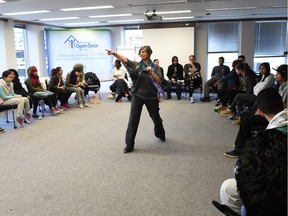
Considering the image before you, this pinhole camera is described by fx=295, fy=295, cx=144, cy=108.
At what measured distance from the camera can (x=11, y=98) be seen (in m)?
5.61

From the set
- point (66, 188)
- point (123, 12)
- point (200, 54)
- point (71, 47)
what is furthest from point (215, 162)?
point (71, 47)

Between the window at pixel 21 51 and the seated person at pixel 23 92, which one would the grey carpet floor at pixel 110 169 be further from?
the window at pixel 21 51

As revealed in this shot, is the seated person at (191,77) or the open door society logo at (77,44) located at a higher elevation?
the open door society logo at (77,44)

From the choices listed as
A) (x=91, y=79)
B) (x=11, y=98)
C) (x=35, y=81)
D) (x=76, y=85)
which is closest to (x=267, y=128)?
(x=11, y=98)

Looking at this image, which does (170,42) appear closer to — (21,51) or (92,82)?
(92,82)

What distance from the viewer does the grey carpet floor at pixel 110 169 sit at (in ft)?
8.63

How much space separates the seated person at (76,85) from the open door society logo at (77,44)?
11.6 ft

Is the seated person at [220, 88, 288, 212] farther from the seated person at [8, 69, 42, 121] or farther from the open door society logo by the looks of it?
the open door society logo

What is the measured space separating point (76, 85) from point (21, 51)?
400 centimetres

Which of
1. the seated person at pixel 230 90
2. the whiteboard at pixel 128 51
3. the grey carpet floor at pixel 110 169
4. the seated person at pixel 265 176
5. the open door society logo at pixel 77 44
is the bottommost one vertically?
the grey carpet floor at pixel 110 169

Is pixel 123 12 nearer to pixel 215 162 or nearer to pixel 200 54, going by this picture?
pixel 200 54

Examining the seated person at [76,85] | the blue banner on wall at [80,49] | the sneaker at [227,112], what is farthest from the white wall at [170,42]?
the sneaker at [227,112]

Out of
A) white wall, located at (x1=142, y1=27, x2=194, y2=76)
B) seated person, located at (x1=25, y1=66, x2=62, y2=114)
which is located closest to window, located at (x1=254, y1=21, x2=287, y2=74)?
white wall, located at (x1=142, y1=27, x2=194, y2=76)

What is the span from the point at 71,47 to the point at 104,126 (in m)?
6.37
